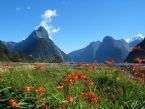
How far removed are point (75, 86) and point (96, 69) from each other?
4.73 meters

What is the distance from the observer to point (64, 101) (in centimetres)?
1070

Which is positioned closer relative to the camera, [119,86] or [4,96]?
[4,96]

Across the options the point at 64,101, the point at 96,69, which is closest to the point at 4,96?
the point at 64,101

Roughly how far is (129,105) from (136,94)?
1548 millimetres

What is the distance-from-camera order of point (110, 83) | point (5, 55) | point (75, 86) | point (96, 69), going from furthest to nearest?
point (5, 55), point (96, 69), point (110, 83), point (75, 86)

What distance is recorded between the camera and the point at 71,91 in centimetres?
1202

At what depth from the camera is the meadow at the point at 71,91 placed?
10727 mm

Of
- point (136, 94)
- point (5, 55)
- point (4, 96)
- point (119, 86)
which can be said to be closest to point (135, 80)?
point (119, 86)

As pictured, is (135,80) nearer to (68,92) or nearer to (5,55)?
(68,92)

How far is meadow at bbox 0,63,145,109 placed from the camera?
35.2ft

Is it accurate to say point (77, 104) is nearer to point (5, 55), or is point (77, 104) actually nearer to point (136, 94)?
point (136, 94)

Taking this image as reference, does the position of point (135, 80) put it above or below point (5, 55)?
below

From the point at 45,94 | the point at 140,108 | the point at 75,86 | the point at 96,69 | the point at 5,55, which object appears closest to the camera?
the point at 140,108

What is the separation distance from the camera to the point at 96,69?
17.3m
